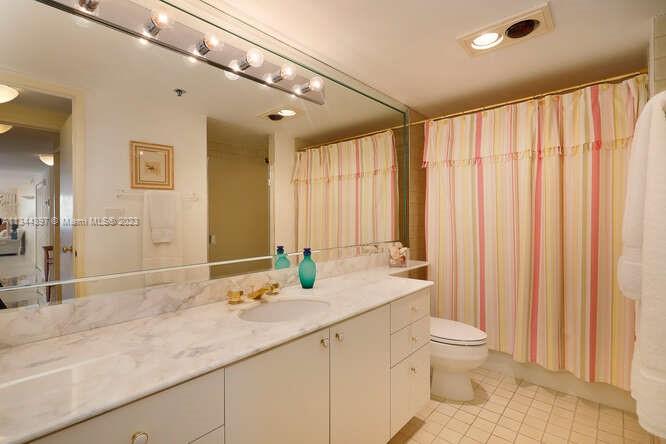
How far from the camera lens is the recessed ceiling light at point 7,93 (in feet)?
3.04

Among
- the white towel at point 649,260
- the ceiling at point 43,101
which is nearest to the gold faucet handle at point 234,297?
the ceiling at point 43,101

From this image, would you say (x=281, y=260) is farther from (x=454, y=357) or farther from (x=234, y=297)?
(x=454, y=357)

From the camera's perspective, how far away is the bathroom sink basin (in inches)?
55.8

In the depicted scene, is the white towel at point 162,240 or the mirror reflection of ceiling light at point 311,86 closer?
the white towel at point 162,240

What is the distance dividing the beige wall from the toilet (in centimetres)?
160

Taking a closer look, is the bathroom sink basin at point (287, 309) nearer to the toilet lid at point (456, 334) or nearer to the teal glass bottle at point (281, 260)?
the teal glass bottle at point (281, 260)

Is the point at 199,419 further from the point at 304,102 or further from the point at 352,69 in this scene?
the point at 352,69

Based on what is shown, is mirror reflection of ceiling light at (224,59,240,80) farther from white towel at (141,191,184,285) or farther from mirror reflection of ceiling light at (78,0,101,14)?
white towel at (141,191,184,285)

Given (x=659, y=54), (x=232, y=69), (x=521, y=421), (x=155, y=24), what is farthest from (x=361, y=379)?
(x=659, y=54)

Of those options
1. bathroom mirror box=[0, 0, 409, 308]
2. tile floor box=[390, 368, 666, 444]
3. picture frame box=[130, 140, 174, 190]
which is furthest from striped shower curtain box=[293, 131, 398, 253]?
tile floor box=[390, 368, 666, 444]

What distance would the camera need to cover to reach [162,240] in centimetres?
128

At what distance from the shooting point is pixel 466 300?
96.7 inches

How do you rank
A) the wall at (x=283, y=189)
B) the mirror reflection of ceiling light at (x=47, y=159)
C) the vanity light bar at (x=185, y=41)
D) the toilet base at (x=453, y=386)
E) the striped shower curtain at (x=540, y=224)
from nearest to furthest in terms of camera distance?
the mirror reflection of ceiling light at (x=47, y=159) → the vanity light bar at (x=185, y=41) → the wall at (x=283, y=189) → the striped shower curtain at (x=540, y=224) → the toilet base at (x=453, y=386)

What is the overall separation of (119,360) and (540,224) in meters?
2.45
